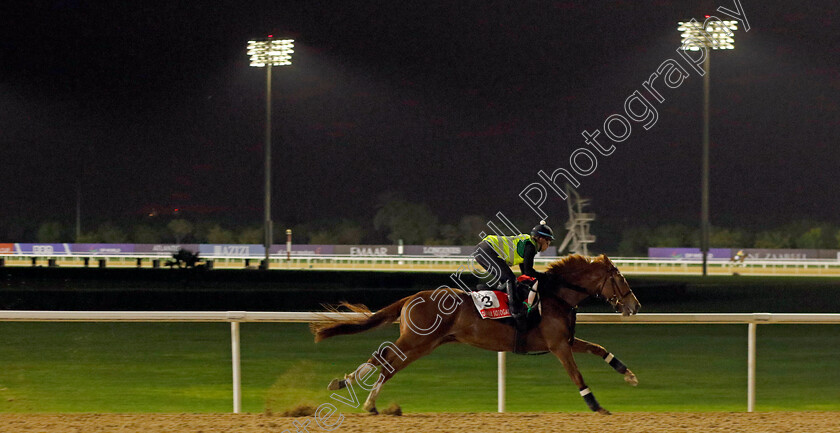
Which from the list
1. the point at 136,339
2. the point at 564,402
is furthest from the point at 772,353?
the point at 136,339

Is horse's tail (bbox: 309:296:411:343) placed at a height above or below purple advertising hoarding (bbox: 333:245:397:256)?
above

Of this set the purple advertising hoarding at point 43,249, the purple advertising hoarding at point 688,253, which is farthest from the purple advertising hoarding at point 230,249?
the purple advertising hoarding at point 688,253

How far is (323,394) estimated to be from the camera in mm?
6148

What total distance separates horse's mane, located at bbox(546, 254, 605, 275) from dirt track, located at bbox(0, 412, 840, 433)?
81 centimetres

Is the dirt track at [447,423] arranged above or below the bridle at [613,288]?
below

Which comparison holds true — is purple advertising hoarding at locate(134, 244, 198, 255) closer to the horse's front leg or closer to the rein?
the rein

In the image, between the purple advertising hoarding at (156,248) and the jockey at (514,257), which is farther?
the purple advertising hoarding at (156,248)

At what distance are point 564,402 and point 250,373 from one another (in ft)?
8.95

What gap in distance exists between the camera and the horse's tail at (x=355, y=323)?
17.2ft

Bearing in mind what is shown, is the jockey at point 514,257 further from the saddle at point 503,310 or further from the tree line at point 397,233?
the tree line at point 397,233

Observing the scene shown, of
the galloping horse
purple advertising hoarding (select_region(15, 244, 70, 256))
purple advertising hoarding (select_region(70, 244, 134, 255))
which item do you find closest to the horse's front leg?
the galloping horse

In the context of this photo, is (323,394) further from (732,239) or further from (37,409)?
(732,239)

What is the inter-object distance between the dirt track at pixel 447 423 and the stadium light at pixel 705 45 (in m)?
17.1

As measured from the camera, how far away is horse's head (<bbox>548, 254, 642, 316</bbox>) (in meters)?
5.25
